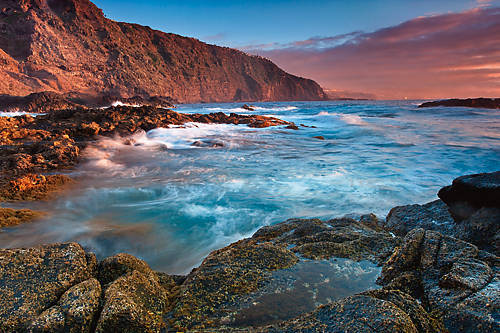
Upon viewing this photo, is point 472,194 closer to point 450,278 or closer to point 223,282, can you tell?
point 450,278

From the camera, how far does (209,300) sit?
1.73m

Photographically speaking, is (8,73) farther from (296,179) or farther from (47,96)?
(296,179)

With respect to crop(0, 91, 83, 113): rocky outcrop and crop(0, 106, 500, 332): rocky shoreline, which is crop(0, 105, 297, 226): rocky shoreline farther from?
crop(0, 91, 83, 113): rocky outcrop

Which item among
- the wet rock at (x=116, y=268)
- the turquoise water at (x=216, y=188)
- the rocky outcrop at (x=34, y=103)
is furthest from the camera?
the rocky outcrop at (x=34, y=103)

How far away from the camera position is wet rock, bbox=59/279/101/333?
4.49 feet

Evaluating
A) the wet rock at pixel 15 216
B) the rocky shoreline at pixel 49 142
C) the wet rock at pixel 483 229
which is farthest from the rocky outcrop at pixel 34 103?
the wet rock at pixel 483 229

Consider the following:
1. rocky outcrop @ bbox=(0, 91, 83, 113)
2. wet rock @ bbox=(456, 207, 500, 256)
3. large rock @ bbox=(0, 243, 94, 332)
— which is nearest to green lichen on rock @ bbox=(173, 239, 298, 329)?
large rock @ bbox=(0, 243, 94, 332)

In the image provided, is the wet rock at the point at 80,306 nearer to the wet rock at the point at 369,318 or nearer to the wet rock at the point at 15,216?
the wet rock at the point at 369,318

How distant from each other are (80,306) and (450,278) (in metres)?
2.08

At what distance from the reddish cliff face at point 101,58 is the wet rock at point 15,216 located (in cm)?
4403

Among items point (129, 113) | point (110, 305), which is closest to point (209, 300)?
point (110, 305)

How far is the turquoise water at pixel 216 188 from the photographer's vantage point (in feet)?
13.0

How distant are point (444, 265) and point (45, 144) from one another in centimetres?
897

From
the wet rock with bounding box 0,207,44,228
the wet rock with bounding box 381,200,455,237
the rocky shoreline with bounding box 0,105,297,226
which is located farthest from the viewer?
the rocky shoreline with bounding box 0,105,297,226
